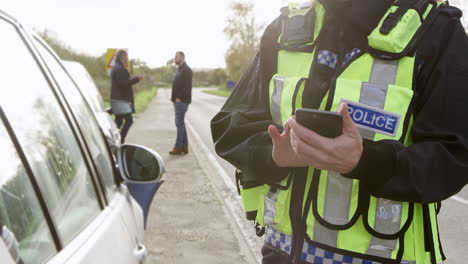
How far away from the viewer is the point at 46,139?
1.46m

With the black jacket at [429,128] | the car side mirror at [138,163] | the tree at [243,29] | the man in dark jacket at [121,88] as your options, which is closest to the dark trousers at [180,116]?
the man in dark jacket at [121,88]

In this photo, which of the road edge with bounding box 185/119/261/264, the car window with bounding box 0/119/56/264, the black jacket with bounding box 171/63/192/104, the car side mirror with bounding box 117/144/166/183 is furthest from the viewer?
the black jacket with bounding box 171/63/192/104

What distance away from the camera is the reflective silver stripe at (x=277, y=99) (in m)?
1.58

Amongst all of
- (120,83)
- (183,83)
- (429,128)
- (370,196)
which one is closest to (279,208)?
(370,196)

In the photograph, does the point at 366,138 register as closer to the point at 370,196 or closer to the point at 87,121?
the point at 370,196

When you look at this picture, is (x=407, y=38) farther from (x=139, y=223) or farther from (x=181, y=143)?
(x=181, y=143)

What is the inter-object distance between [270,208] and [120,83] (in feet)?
25.4

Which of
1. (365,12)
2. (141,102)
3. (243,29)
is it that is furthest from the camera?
(243,29)

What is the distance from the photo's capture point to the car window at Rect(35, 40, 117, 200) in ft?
6.33

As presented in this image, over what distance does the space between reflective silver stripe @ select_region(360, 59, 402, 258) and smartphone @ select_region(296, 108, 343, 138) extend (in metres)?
0.23

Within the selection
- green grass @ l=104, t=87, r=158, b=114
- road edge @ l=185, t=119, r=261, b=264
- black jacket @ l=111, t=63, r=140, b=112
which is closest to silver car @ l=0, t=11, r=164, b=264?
road edge @ l=185, t=119, r=261, b=264

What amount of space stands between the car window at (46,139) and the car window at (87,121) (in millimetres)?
208

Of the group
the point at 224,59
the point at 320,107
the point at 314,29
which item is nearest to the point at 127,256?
the point at 320,107

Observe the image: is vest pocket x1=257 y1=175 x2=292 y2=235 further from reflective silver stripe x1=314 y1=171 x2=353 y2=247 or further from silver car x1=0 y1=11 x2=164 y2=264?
silver car x1=0 y1=11 x2=164 y2=264
